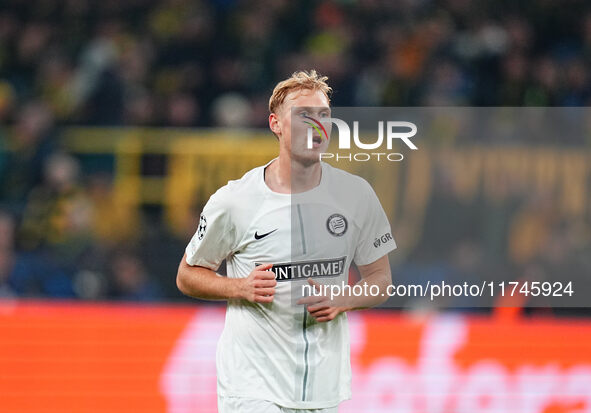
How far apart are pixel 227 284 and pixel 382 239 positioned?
0.73 meters

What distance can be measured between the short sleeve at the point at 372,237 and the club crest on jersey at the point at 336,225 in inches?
3.3

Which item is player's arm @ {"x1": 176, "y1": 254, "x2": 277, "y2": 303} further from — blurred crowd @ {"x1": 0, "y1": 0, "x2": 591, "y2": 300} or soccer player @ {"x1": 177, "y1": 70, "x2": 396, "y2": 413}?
blurred crowd @ {"x1": 0, "y1": 0, "x2": 591, "y2": 300}

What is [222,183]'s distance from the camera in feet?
33.2

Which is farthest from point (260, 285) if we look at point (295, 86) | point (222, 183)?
point (222, 183)

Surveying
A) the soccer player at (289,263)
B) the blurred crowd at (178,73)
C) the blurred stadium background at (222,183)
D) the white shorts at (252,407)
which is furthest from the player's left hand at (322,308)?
the blurred crowd at (178,73)

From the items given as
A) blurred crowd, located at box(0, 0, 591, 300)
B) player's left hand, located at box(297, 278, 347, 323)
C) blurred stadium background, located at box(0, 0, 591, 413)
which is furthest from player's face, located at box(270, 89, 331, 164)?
blurred crowd, located at box(0, 0, 591, 300)

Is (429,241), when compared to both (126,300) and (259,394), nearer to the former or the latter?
(259,394)

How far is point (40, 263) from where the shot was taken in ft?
30.4

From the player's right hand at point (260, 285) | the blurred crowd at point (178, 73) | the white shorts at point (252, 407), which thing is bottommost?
the white shorts at point (252, 407)

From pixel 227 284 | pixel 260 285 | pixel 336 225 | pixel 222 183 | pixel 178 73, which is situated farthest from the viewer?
pixel 178 73

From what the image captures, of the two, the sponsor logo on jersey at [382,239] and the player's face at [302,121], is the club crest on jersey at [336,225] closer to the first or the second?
the sponsor logo on jersey at [382,239]

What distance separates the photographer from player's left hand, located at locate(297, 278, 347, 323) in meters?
4.08

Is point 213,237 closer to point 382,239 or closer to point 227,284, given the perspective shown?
point 227,284

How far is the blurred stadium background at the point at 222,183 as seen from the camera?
655 cm
